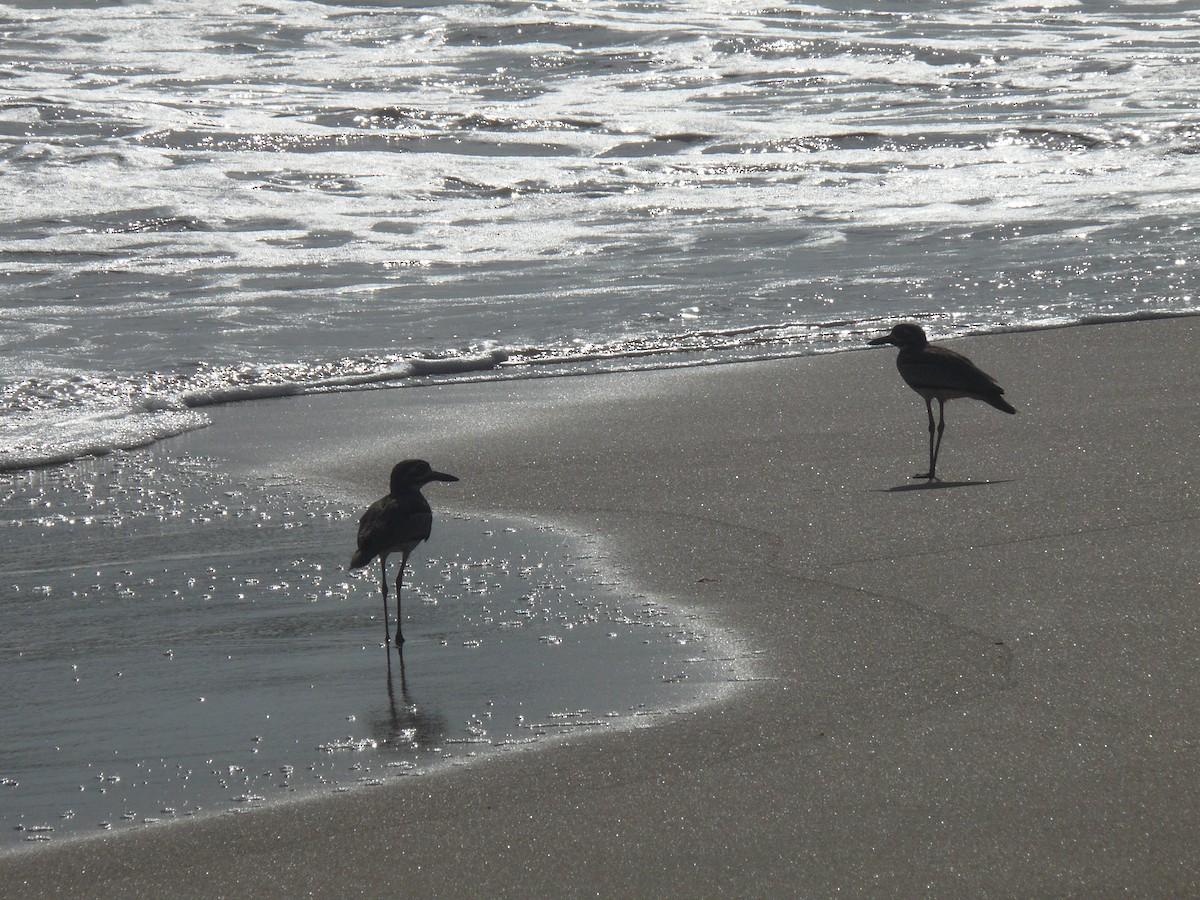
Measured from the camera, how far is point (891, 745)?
3.55 metres

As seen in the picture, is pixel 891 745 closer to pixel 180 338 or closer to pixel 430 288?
pixel 180 338

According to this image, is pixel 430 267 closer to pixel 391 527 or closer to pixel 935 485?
pixel 935 485

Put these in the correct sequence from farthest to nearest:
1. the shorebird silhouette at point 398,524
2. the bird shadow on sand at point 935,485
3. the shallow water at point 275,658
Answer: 1. the bird shadow on sand at point 935,485
2. the shorebird silhouette at point 398,524
3. the shallow water at point 275,658

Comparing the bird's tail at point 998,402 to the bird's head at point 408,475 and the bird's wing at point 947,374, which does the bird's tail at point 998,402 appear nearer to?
the bird's wing at point 947,374

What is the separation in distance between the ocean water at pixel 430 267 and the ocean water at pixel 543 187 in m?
0.06

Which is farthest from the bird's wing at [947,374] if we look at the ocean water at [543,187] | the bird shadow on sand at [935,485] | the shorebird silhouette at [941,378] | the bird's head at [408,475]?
the ocean water at [543,187]

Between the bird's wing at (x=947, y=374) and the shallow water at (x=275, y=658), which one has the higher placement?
the bird's wing at (x=947, y=374)

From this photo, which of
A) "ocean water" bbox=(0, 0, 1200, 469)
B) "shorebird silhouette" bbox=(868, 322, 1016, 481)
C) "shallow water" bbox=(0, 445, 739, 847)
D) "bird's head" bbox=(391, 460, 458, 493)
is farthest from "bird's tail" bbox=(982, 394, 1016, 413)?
"ocean water" bbox=(0, 0, 1200, 469)

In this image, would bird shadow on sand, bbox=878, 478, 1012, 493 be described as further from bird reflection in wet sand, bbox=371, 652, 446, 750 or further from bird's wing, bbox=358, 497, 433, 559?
bird reflection in wet sand, bbox=371, 652, 446, 750

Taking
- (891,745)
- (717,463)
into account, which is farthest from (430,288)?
(891,745)

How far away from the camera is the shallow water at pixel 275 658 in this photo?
3.64 metres

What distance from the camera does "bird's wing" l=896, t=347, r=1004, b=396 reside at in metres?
6.38

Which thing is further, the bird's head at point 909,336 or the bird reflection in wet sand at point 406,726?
the bird's head at point 909,336

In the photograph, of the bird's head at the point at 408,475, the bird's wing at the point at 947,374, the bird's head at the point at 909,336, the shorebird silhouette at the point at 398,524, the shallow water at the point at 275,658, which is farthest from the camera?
the bird's head at the point at 909,336
